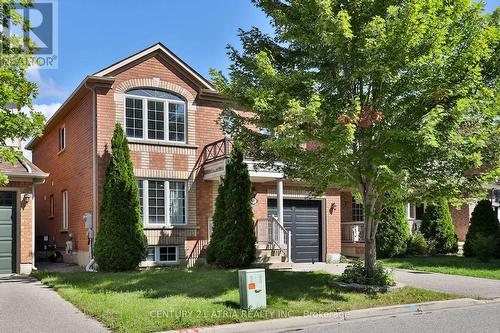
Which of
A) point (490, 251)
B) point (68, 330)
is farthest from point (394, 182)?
point (490, 251)

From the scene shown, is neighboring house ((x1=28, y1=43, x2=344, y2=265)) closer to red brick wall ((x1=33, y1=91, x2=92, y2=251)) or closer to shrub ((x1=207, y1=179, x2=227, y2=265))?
red brick wall ((x1=33, y1=91, x2=92, y2=251))

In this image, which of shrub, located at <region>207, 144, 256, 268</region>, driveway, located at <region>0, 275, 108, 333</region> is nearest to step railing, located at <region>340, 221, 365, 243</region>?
shrub, located at <region>207, 144, 256, 268</region>

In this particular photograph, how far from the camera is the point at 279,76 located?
11.8 meters

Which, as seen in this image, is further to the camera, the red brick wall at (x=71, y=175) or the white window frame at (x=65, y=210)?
the white window frame at (x=65, y=210)

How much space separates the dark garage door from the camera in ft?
67.5

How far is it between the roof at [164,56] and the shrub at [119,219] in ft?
7.21

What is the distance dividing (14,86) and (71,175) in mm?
9730

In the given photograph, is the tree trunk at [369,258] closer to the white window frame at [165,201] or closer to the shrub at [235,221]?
the shrub at [235,221]

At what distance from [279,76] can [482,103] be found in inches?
170

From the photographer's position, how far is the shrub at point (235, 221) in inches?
620

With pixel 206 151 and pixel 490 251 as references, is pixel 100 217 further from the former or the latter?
pixel 490 251

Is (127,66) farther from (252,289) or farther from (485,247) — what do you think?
(485,247)

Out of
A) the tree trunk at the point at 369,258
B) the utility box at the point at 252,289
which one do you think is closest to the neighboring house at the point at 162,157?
the tree trunk at the point at 369,258

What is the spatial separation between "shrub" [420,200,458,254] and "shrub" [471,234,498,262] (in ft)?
12.0
